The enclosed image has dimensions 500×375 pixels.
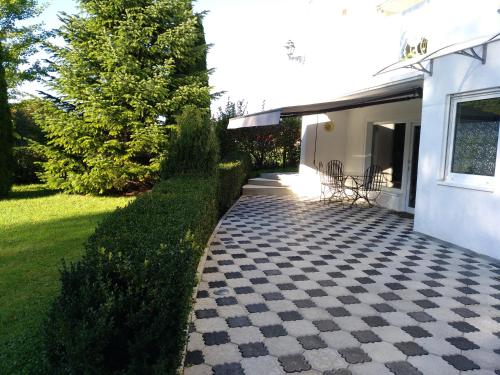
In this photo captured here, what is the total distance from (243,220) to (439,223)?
4.97 m

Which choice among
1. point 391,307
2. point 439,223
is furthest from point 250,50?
point 391,307

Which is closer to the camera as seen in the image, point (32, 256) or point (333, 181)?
point (32, 256)

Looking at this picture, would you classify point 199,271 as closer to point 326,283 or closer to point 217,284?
point 217,284

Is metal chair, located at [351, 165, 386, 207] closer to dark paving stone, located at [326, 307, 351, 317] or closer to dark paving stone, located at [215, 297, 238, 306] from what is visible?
dark paving stone, located at [326, 307, 351, 317]

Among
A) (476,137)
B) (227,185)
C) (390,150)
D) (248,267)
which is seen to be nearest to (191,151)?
(227,185)

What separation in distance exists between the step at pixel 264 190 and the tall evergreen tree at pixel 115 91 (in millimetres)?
4091

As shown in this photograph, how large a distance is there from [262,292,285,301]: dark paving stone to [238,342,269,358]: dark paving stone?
1.19 m

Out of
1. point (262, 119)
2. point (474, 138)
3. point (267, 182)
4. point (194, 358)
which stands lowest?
point (194, 358)

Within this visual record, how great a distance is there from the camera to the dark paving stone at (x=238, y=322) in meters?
4.21

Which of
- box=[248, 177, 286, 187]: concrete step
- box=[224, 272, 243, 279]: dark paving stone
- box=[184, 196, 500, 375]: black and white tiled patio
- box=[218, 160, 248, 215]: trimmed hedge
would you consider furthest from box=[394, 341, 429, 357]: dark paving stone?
box=[248, 177, 286, 187]: concrete step

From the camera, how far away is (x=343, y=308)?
476cm

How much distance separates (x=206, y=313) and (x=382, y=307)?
2.31m

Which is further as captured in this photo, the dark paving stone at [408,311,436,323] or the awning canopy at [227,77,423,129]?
the awning canopy at [227,77,423,129]

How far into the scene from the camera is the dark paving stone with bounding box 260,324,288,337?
158 inches
